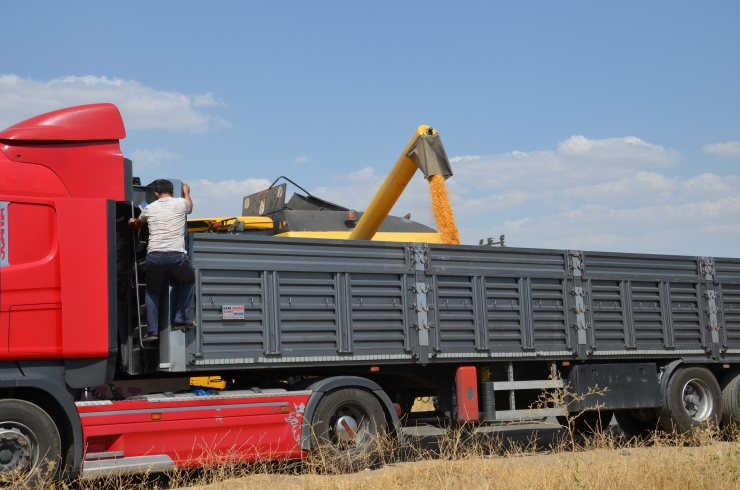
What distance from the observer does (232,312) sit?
27.2 feet

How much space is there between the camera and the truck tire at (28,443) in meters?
6.95

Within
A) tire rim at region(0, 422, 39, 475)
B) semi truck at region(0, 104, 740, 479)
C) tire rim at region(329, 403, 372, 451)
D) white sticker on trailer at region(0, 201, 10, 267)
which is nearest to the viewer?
tire rim at region(0, 422, 39, 475)

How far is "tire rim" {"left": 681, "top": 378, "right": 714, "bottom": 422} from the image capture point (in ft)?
37.0

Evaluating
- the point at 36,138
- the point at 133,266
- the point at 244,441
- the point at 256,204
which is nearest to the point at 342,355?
the point at 244,441

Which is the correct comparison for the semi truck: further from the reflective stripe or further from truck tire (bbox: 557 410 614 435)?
truck tire (bbox: 557 410 614 435)

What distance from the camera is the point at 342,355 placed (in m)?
8.83

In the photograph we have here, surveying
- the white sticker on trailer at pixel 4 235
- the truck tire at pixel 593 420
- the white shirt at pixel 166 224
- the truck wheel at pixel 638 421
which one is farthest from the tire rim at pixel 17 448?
the truck wheel at pixel 638 421

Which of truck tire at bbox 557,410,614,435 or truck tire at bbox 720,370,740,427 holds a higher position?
truck tire at bbox 720,370,740,427

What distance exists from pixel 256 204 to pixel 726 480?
8.88 metres

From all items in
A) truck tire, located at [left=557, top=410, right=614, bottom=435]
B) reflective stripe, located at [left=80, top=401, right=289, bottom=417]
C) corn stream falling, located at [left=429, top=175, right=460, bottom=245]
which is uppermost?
corn stream falling, located at [left=429, top=175, right=460, bottom=245]

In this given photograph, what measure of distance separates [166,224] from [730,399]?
7.90 meters

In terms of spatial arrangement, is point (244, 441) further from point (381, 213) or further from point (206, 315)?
point (381, 213)

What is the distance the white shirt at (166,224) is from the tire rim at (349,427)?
7.89ft

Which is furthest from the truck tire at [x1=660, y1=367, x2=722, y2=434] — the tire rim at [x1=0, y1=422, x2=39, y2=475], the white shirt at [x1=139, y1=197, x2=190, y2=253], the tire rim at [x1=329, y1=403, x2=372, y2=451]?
the tire rim at [x1=0, y1=422, x2=39, y2=475]
